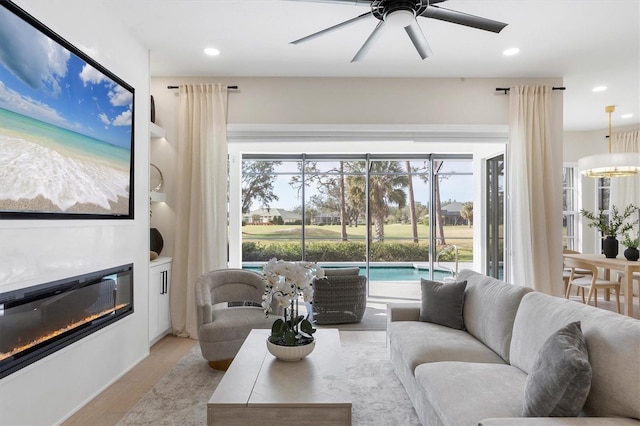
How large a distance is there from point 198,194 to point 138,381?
2076 millimetres

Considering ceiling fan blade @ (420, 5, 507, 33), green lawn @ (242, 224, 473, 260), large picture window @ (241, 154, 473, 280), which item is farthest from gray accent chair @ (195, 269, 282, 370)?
green lawn @ (242, 224, 473, 260)

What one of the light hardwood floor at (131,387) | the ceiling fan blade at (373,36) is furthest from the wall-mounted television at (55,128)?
the ceiling fan blade at (373,36)

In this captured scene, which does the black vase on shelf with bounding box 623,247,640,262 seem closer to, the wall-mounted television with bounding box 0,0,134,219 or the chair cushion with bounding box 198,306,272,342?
the chair cushion with bounding box 198,306,272,342

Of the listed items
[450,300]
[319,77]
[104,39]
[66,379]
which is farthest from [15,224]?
[319,77]

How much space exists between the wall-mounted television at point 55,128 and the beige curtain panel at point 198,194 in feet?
3.89

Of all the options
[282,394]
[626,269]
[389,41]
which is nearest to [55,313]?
[282,394]

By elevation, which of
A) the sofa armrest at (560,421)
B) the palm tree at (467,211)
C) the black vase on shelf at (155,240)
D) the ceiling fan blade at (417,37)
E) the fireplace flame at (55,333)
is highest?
the ceiling fan blade at (417,37)

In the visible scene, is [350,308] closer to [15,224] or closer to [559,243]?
[559,243]

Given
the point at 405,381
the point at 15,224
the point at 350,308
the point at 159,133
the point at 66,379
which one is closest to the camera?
the point at 15,224

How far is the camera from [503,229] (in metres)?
5.16

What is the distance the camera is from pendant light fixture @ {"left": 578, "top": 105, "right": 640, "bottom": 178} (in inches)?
193

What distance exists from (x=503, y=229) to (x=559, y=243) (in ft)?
2.23

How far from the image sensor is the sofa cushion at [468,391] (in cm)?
174

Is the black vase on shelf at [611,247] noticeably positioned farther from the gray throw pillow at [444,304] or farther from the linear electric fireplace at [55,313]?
the linear electric fireplace at [55,313]
